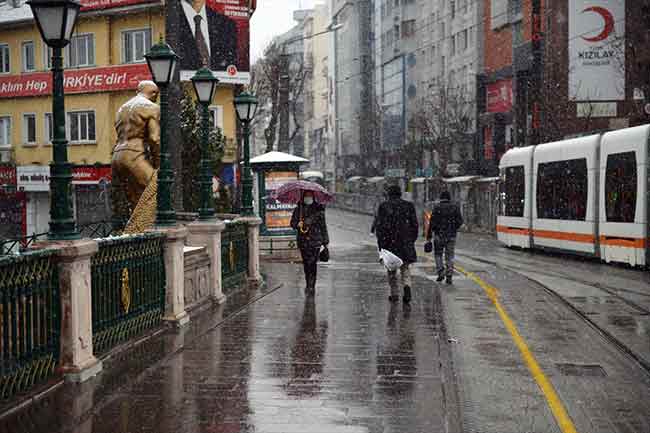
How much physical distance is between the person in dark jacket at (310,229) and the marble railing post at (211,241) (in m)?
1.69

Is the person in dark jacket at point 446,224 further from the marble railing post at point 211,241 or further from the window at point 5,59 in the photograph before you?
the window at point 5,59

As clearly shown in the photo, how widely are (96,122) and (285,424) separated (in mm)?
38457

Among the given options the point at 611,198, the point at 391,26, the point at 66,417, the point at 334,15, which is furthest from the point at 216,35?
the point at 334,15

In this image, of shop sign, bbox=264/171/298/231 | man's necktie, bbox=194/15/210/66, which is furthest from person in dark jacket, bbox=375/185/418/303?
man's necktie, bbox=194/15/210/66

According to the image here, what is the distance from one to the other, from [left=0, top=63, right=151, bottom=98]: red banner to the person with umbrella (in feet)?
88.1

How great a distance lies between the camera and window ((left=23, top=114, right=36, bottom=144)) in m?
44.7

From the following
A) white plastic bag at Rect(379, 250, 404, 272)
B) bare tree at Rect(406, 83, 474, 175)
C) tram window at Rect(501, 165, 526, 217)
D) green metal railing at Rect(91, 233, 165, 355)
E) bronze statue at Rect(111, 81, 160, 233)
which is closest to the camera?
green metal railing at Rect(91, 233, 165, 355)

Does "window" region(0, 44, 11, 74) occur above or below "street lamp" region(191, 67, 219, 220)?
above

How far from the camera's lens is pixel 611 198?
23688 millimetres

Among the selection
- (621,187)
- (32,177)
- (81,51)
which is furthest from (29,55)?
(621,187)

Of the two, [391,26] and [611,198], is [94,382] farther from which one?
[391,26]

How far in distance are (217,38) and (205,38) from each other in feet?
3.60

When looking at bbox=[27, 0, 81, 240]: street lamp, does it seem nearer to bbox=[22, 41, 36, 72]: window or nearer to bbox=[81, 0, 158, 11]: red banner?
bbox=[81, 0, 158, 11]: red banner

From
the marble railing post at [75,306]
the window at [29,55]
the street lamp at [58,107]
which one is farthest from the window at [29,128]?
the marble railing post at [75,306]
